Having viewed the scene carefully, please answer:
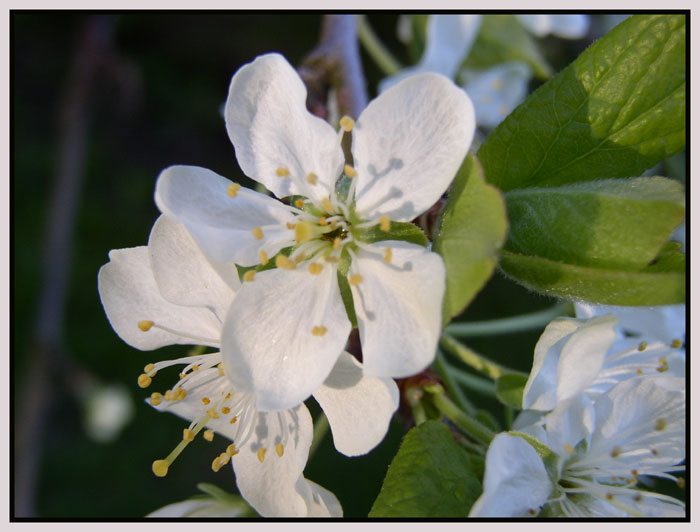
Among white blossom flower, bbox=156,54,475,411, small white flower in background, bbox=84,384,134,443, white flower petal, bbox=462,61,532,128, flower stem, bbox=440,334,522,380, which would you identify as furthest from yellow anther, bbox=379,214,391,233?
small white flower in background, bbox=84,384,134,443

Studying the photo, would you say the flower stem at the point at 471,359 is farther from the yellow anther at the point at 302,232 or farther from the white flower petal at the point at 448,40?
the white flower petal at the point at 448,40

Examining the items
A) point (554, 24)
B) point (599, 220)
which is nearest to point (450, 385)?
point (599, 220)

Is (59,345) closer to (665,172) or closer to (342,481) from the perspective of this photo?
(342,481)

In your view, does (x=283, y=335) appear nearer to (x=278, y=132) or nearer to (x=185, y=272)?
(x=185, y=272)

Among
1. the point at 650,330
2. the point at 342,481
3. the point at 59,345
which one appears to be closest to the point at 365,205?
the point at 650,330

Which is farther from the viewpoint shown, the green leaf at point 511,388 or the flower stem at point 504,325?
the flower stem at point 504,325

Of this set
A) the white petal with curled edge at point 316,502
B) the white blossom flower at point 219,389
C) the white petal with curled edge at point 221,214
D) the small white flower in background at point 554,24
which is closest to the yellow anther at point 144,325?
the white blossom flower at point 219,389

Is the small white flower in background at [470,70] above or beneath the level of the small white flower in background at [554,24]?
beneath

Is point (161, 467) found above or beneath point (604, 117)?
beneath
